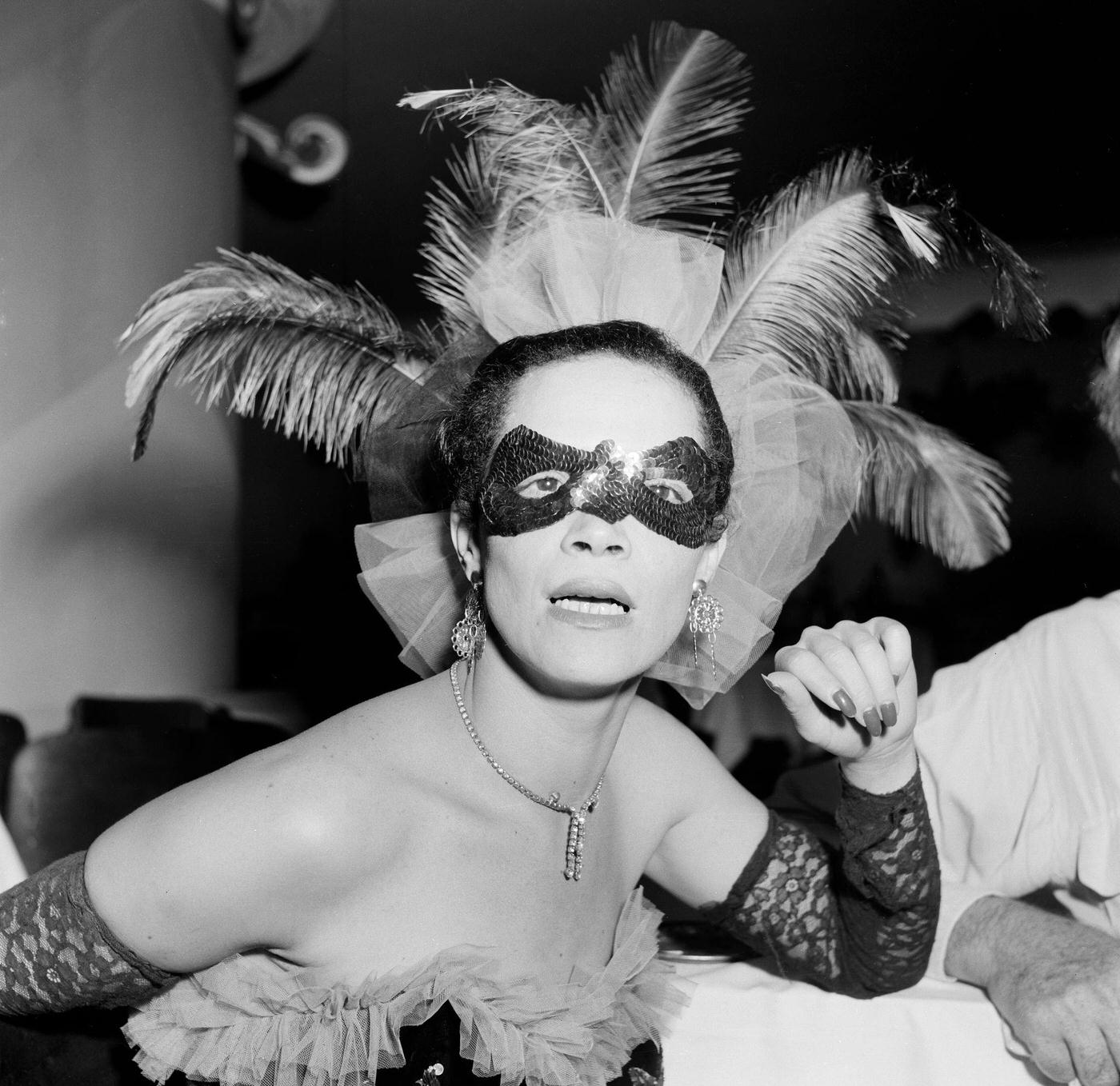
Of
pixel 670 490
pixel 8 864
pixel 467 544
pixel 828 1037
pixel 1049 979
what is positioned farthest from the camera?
pixel 8 864

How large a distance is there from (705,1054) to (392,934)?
0.66 m

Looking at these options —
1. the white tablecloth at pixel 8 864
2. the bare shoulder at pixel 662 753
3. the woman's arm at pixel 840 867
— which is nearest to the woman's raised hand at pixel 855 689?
the woman's arm at pixel 840 867

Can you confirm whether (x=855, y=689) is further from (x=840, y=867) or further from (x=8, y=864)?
(x=8, y=864)

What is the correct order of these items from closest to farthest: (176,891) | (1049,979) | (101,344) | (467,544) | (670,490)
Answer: (176,891)
(670,490)
(467,544)
(1049,979)
(101,344)

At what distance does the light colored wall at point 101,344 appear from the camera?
8.09ft

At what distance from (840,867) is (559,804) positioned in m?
0.47

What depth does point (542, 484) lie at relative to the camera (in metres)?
1.30

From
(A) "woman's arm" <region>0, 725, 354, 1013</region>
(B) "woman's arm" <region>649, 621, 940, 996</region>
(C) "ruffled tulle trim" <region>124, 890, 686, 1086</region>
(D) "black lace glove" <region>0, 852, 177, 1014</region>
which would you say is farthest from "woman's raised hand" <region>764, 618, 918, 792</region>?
(D) "black lace glove" <region>0, 852, 177, 1014</region>

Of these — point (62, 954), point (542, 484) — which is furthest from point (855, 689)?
point (62, 954)

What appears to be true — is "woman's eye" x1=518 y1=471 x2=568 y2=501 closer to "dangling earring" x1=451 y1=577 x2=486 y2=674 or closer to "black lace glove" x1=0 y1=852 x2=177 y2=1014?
"dangling earring" x1=451 y1=577 x2=486 y2=674

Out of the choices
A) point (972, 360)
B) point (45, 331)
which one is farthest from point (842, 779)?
point (45, 331)

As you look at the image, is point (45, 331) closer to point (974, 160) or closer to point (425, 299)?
point (425, 299)

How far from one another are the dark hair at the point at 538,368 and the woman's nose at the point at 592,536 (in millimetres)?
137

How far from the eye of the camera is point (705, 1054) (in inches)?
67.9
